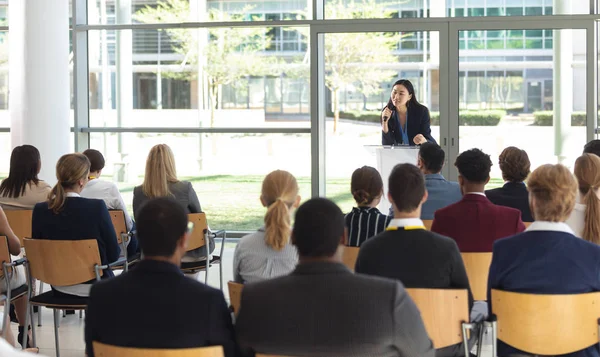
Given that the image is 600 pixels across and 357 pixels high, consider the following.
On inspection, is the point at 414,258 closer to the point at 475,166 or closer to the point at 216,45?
the point at 475,166

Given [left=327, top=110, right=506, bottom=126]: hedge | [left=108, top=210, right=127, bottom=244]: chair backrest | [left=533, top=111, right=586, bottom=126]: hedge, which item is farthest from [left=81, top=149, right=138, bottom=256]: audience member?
[left=533, top=111, right=586, bottom=126]: hedge

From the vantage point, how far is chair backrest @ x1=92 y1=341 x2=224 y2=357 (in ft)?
8.43

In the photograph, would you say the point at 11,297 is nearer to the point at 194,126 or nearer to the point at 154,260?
the point at 154,260

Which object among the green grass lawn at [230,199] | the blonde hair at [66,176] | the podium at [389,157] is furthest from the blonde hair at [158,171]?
the green grass lawn at [230,199]

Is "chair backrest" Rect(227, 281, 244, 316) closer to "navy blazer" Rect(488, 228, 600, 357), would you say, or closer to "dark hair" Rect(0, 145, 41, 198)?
"navy blazer" Rect(488, 228, 600, 357)

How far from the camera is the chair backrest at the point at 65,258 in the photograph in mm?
4785

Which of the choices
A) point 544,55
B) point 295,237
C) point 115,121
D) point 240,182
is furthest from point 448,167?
point 295,237

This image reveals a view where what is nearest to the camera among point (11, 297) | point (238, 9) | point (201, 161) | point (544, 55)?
point (11, 297)

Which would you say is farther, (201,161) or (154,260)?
(201,161)

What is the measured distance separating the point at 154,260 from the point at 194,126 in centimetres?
728

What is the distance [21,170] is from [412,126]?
3620 mm

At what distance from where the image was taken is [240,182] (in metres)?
10.5

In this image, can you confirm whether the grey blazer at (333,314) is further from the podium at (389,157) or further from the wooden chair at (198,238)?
the podium at (389,157)

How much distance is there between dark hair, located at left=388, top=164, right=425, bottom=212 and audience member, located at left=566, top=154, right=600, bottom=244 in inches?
45.3
